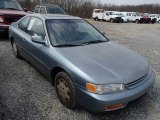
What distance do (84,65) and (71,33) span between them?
1242 millimetres

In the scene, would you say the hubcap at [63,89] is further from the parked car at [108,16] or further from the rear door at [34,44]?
the parked car at [108,16]

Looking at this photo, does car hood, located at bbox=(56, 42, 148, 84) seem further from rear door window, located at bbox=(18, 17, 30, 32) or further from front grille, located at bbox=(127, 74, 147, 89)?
rear door window, located at bbox=(18, 17, 30, 32)

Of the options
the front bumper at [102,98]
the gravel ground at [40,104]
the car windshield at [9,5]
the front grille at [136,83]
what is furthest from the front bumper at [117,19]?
the front bumper at [102,98]

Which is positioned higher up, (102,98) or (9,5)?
(9,5)

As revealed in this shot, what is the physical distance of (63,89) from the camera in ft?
11.7

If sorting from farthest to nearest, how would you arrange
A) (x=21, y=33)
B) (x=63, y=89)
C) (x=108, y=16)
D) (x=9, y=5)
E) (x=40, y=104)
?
(x=108, y=16), (x=9, y=5), (x=21, y=33), (x=40, y=104), (x=63, y=89)

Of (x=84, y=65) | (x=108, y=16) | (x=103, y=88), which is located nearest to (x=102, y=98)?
(x=103, y=88)

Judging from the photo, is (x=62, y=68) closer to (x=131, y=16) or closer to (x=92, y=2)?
(x=131, y=16)

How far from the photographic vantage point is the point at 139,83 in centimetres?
334

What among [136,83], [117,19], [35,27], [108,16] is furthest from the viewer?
[108,16]

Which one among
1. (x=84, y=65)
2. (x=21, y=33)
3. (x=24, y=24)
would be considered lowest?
(x=84, y=65)

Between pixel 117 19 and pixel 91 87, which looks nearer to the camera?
pixel 91 87

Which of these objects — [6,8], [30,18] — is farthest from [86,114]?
[6,8]

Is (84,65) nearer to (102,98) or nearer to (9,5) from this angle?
(102,98)
